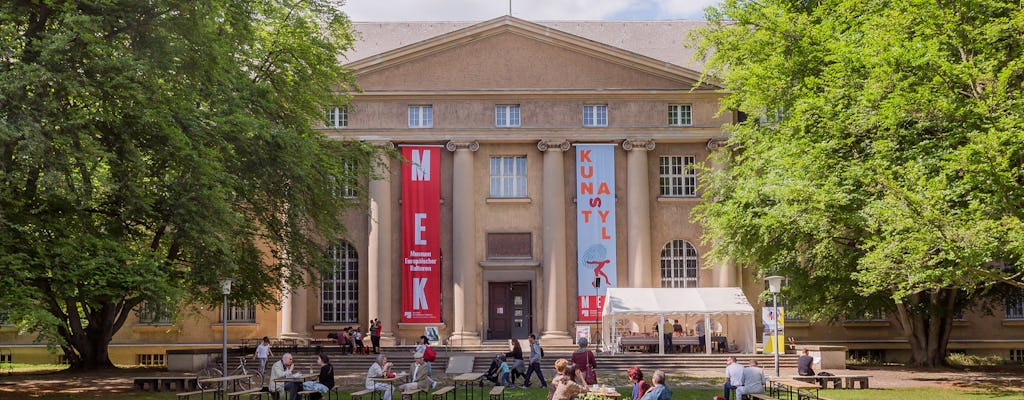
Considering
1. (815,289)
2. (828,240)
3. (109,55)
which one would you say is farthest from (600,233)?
(109,55)

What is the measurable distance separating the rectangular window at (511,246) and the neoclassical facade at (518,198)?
6 centimetres

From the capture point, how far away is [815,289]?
112ft

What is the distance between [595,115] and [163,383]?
67.1 ft

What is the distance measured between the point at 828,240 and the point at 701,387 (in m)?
6.01

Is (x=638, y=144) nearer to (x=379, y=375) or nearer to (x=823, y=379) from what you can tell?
(x=823, y=379)

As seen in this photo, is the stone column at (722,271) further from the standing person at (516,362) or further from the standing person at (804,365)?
the standing person at (516,362)

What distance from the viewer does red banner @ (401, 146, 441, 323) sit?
3925cm

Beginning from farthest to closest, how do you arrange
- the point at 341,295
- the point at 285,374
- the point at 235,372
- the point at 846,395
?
the point at 341,295 < the point at 235,372 < the point at 846,395 < the point at 285,374

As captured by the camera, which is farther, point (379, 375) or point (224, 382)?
point (224, 382)

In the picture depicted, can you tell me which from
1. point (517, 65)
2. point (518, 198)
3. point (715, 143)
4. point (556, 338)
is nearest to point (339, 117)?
point (517, 65)

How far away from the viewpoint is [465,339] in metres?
38.9

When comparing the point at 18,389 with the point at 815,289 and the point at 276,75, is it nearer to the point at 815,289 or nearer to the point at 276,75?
the point at 276,75

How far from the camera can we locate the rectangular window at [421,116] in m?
39.9

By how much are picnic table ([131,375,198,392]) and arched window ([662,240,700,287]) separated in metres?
20.4
